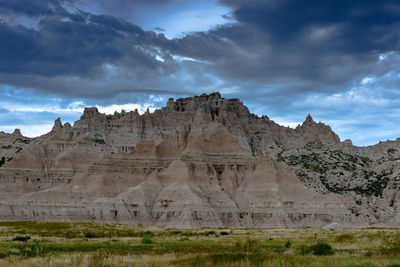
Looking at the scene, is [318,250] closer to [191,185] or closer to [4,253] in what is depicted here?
[4,253]

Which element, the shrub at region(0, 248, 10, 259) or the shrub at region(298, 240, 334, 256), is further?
the shrub at region(298, 240, 334, 256)

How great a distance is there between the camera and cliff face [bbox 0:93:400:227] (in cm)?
12456

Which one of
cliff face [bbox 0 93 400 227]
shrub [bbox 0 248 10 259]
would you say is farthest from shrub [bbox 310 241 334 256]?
cliff face [bbox 0 93 400 227]

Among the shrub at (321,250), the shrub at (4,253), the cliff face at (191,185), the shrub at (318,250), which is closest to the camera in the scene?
the shrub at (4,253)

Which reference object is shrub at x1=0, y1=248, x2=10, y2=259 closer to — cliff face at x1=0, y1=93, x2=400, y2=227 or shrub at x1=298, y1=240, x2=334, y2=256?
shrub at x1=298, y1=240, x2=334, y2=256

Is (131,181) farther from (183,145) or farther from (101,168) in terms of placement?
(183,145)

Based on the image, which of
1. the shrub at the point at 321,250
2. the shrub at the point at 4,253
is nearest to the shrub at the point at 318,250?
the shrub at the point at 321,250

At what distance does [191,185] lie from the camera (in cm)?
13238

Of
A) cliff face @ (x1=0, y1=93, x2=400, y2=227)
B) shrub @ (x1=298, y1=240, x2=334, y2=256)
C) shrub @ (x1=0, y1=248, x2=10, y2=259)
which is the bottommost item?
shrub @ (x1=298, y1=240, x2=334, y2=256)

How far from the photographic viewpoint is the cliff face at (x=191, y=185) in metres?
125

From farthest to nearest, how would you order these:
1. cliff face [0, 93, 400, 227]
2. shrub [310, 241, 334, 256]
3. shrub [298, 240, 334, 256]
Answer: cliff face [0, 93, 400, 227] → shrub [298, 240, 334, 256] → shrub [310, 241, 334, 256]

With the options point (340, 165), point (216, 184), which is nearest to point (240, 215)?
point (216, 184)

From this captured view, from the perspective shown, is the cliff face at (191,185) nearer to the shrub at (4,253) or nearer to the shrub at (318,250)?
the shrub at (318,250)

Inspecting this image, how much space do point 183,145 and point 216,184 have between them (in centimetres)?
2351
